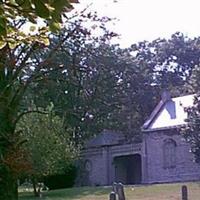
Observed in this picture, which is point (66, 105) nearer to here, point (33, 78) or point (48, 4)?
point (33, 78)

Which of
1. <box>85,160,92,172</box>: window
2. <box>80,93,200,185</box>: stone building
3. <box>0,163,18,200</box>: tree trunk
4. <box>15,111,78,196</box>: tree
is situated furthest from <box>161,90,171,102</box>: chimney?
<box>0,163,18,200</box>: tree trunk

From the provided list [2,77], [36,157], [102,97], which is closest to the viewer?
[2,77]

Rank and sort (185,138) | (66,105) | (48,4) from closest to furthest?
1. (48,4)
2. (185,138)
3. (66,105)

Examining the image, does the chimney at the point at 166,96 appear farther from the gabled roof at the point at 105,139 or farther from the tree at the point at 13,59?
the tree at the point at 13,59

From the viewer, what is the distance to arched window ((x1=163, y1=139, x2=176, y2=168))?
5044 cm

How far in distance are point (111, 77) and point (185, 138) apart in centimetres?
1699

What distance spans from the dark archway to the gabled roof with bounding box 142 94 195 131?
577 centimetres

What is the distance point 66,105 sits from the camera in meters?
56.4

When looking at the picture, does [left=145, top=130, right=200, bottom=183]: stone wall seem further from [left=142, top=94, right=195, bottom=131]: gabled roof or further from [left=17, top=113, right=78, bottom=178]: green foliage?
[left=17, top=113, right=78, bottom=178]: green foliage

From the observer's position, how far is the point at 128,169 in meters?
58.6

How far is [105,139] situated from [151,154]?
24.3 ft

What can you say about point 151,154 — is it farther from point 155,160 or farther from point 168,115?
point 168,115

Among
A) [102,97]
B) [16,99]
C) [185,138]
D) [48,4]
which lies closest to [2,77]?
[16,99]

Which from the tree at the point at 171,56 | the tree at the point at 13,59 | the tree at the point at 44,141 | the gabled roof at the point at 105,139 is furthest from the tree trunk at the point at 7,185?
the tree at the point at 171,56
